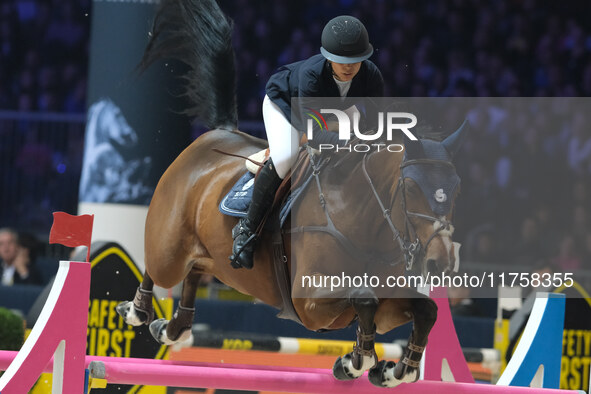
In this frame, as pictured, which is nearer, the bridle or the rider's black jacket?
the bridle

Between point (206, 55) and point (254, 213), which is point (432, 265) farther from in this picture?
point (206, 55)

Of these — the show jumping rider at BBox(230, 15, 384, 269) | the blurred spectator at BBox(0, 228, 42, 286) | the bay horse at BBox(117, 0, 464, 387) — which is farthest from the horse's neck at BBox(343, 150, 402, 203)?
the blurred spectator at BBox(0, 228, 42, 286)

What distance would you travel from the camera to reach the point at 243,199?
3.37 m

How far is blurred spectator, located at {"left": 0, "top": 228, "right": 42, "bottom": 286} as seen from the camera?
6.59 metres

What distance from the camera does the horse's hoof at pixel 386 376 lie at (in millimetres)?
2955

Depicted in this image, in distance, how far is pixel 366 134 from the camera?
10.2ft

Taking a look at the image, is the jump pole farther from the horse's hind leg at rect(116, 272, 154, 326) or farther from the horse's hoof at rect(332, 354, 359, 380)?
the horse's hind leg at rect(116, 272, 154, 326)

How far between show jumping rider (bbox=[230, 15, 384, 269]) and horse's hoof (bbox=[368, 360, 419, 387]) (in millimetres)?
633

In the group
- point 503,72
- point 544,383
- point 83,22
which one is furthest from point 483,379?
point 83,22

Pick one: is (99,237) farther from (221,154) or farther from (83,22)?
(83,22)

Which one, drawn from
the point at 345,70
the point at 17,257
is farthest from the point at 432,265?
the point at 17,257

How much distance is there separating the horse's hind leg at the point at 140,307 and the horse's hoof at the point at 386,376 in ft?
4.39

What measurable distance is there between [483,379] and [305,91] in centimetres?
287

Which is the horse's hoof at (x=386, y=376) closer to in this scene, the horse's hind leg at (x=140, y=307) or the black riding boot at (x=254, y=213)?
the black riding boot at (x=254, y=213)
